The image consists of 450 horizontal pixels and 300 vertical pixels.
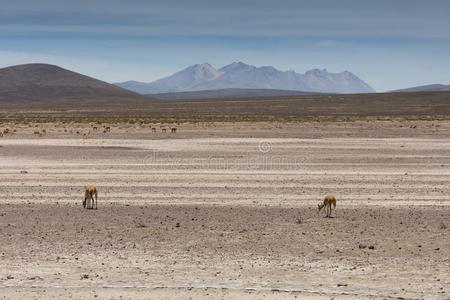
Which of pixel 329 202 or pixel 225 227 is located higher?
pixel 329 202

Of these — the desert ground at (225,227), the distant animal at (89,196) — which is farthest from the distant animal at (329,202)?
the distant animal at (89,196)

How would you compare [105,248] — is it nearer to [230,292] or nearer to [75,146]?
[230,292]

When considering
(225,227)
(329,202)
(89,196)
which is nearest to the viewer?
(225,227)

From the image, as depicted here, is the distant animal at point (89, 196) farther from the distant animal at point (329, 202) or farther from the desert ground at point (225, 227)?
the distant animal at point (329, 202)

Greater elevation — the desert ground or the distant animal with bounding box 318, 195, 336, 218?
the distant animal with bounding box 318, 195, 336, 218

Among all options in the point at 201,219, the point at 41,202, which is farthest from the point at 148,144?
the point at 201,219

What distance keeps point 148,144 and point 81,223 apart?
73.9ft

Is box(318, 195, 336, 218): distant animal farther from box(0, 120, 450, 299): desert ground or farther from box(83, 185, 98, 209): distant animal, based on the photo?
box(83, 185, 98, 209): distant animal

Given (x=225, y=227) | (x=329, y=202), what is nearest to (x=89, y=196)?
(x=225, y=227)

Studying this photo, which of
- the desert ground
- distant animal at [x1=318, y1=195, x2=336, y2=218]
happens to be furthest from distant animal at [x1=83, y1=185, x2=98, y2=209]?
distant animal at [x1=318, y1=195, x2=336, y2=218]

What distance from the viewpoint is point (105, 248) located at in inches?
473

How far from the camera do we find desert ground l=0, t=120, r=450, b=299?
977 centimetres

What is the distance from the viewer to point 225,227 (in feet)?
45.5

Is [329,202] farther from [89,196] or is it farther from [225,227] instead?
[89,196]
